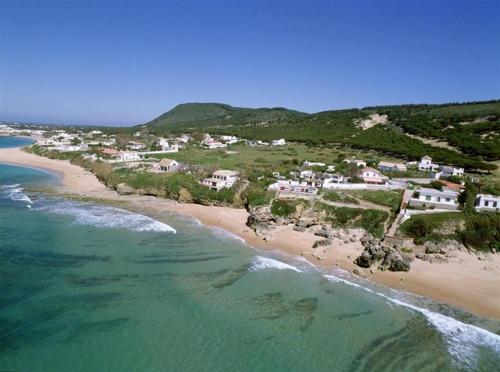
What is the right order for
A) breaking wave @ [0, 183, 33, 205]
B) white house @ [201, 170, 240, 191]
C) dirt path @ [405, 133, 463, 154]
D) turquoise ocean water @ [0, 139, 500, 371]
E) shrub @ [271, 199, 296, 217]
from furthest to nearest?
dirt path @ [405, 133, 463, 154] < white house @ [201, 170, 240, 191] < breaking wave @ [0, 183, 33, 205] < shrub @ [271, 199, 296, 217] < turquoise ocean water @ [0, 139, 500, 371]

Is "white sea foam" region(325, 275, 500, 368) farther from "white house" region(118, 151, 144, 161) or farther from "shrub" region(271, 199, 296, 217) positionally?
"white house" region(118, 151, 144, 161)

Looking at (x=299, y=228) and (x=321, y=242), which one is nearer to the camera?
(x=321, y=242)

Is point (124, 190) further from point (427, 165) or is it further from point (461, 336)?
point (427, 165)

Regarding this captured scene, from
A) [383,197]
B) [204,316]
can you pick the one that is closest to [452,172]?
[383,197]

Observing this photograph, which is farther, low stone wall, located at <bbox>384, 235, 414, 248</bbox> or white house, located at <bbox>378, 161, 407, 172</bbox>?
white house, located at <bbox>378, 161, 407, 172</bbox>

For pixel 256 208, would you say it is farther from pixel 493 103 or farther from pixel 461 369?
pixel 493 103

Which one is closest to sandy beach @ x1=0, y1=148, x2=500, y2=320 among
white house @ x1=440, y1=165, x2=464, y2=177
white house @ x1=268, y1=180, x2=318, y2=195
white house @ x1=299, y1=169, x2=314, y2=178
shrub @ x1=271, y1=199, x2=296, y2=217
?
shrub @ x1=271, y1=199, x2=296, y2=217

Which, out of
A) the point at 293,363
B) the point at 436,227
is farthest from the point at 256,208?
the point at 293,363
